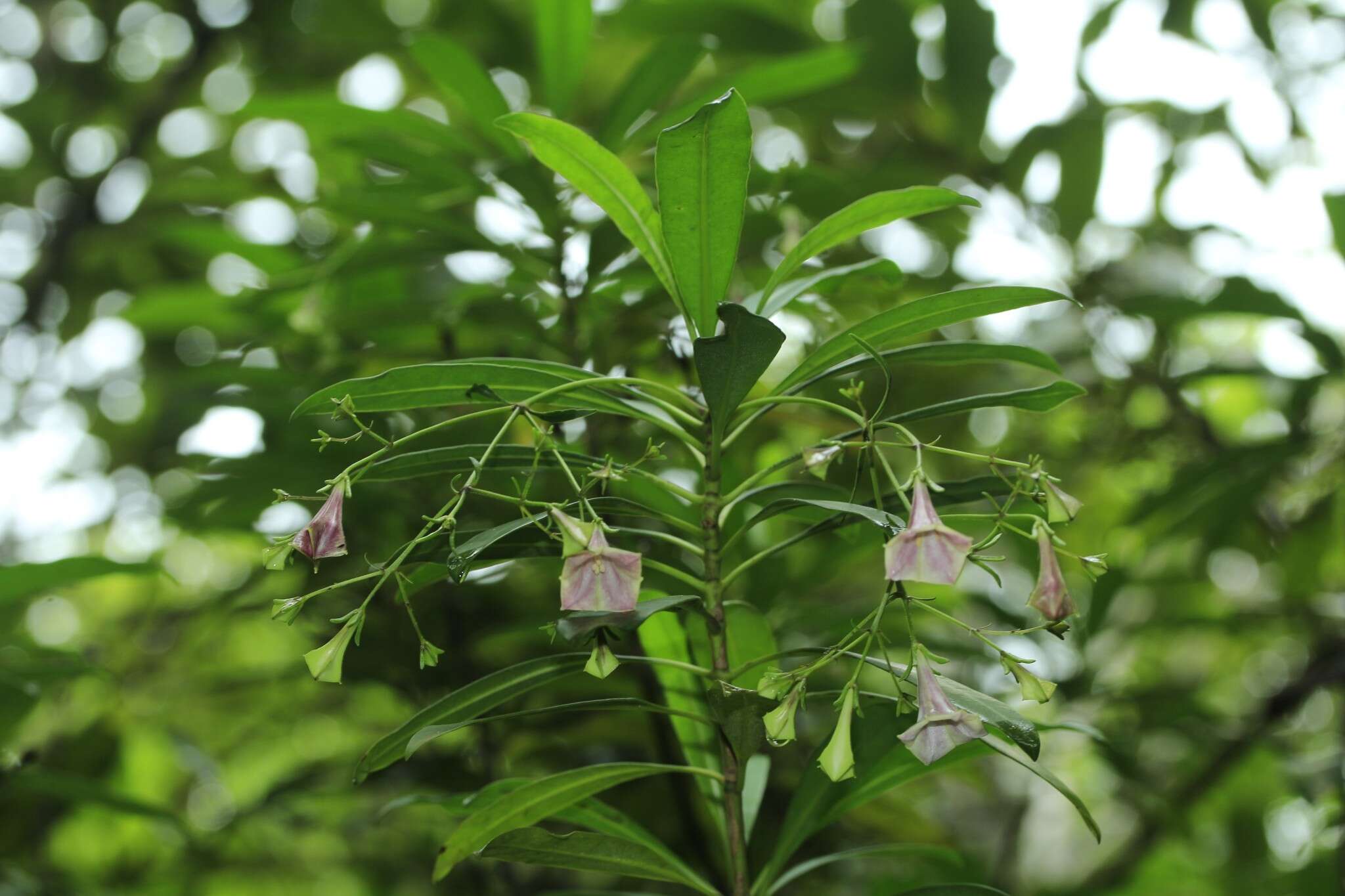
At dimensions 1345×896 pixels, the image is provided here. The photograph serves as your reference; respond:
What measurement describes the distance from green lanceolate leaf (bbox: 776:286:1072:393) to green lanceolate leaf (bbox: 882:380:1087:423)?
2.4 inches

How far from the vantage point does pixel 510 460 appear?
2.58 feet

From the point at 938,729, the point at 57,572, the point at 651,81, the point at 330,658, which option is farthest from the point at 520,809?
the point at 651,81

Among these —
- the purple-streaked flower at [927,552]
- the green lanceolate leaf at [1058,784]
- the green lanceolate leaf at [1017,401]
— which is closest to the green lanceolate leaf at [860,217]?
the green lanceolate leaf at [1017,401]

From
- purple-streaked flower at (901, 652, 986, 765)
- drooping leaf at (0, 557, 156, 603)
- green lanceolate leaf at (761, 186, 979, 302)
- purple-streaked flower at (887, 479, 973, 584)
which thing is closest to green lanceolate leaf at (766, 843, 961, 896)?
purple-streaked flower at (901, 652, 986, 765)

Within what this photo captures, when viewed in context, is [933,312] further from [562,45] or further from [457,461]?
[562,45]

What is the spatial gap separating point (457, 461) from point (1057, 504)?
429mm

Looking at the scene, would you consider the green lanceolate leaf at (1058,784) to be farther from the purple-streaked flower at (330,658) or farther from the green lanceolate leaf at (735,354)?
the purple-streaked flower at (330,658)

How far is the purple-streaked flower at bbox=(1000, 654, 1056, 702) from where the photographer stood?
67 centimetres

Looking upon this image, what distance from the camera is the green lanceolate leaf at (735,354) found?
0.68m

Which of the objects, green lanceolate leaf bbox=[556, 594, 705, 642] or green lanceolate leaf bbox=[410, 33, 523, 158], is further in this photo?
green lanceolate leaf bbox=[410, 33, 523, 158]

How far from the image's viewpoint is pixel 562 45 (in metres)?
1.32

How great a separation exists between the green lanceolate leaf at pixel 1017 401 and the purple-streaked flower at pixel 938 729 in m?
0.21

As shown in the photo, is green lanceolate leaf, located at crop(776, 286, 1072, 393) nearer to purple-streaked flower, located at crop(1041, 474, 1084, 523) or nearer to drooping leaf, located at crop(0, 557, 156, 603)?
purple-streaked flower, located at crop(1041, 474, 1084, 523)

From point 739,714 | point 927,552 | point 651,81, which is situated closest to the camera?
point 927,552
